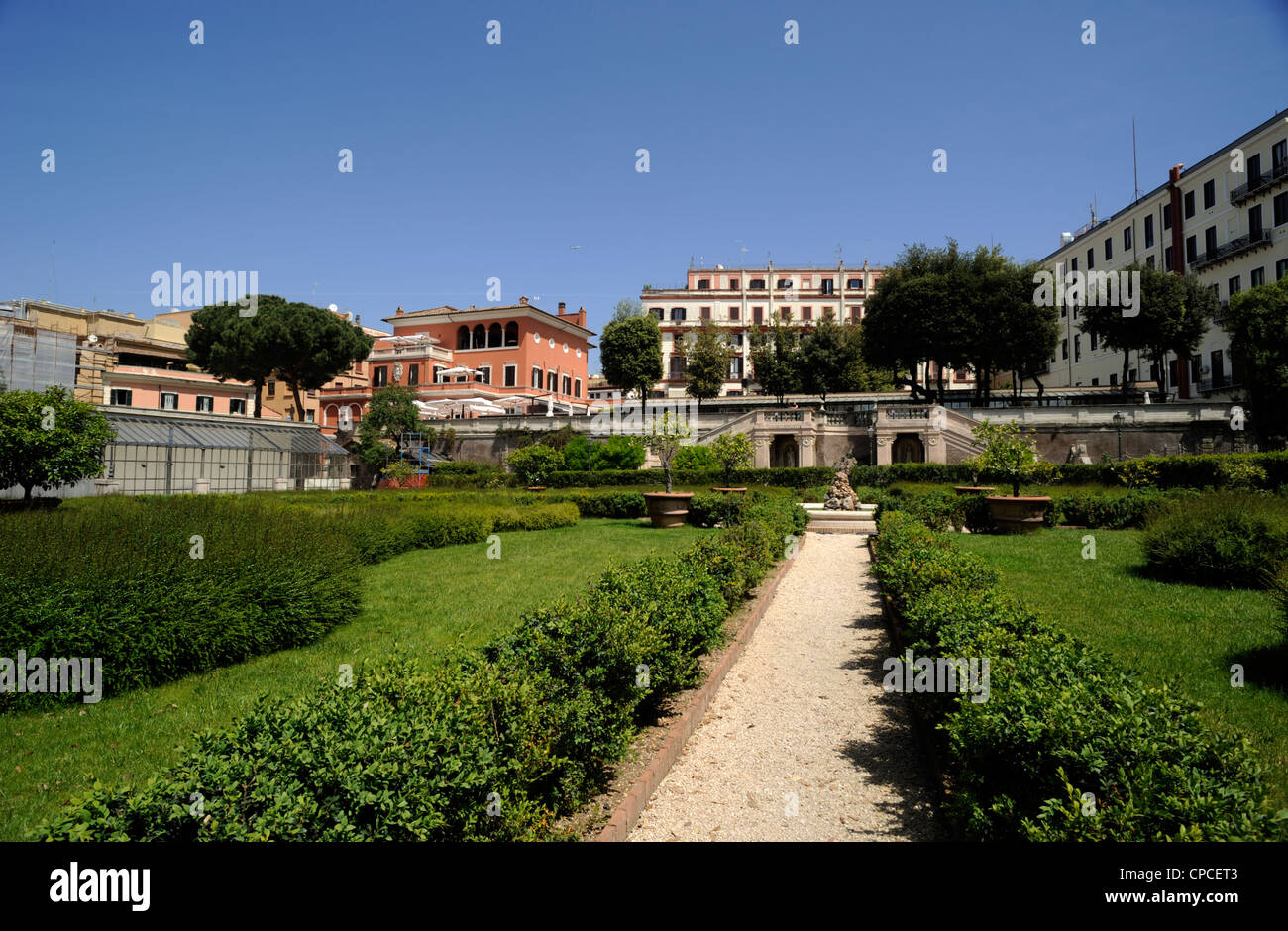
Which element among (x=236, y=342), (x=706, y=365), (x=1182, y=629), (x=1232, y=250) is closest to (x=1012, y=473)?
(x=1182, y=629)

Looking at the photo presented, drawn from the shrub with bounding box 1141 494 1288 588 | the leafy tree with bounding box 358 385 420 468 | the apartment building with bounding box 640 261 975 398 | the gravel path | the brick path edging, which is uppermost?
the apartment building with bounding box 640 261 975 398

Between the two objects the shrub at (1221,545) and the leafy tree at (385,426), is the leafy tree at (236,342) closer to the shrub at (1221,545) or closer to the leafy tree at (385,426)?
the leafy tree at (385,426)

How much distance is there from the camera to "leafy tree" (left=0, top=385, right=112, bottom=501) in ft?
54.8

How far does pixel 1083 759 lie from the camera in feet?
11.2

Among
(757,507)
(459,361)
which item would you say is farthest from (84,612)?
(459,361)

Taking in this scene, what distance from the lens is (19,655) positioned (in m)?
6.46

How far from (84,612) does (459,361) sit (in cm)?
5423

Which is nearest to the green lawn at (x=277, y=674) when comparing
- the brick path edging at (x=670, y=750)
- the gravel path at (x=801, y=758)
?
the brick path edging at (x=670, y=750)

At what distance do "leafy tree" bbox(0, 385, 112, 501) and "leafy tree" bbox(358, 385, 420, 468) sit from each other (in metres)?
26.9

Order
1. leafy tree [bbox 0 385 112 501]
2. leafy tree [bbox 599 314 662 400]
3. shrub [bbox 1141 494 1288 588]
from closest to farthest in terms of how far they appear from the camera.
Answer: shrub [bbox 1141 494 1288 588]
leafy tree [bbox 0 385 112 501]
leafy tree [bbox 599 314 662 400]
